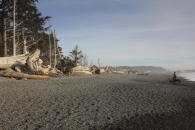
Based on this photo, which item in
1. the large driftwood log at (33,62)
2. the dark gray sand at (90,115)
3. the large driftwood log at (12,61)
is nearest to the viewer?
the dark gray sand at (90,115)

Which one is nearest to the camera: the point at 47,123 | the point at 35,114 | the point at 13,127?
the point at 13,127

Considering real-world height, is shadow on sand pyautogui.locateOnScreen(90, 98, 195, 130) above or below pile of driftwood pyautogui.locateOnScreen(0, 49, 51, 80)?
below

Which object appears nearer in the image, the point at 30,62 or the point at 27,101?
the point at 27,101

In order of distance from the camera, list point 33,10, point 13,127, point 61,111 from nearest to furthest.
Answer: point 13,127 < point 61,111 < point 33,10

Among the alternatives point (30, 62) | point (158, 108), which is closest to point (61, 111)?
point (158, 108)

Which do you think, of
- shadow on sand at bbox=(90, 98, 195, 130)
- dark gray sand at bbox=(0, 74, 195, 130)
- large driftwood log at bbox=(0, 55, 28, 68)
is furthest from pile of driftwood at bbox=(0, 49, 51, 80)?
shadow on sand at bbox=(90, 98, 195, 130)

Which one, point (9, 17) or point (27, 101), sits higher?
point (9, 17)

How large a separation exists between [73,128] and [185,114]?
4080 mm

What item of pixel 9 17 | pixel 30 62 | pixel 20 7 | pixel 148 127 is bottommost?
pixel 148 127

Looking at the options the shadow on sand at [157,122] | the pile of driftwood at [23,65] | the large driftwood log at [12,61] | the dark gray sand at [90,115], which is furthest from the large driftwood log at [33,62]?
the shadow on sand at [157,122]

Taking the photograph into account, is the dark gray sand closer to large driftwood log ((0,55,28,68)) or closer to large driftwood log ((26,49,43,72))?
large driftwood log ((26,49,43,72))

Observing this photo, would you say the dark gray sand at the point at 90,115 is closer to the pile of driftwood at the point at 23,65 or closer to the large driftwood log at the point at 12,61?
the pile of driftwood at the point at 23,65

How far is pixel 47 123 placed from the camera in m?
4.91

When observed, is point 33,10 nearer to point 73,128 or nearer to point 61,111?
point 61,111
